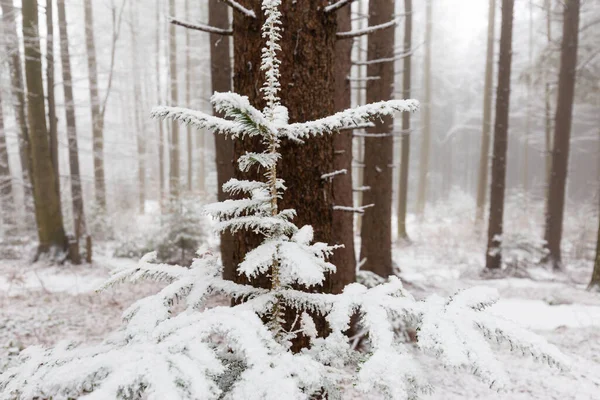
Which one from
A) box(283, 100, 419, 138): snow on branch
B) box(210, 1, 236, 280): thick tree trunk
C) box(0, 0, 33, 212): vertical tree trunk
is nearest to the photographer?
box(283, 100, 419, 138): snow on branch

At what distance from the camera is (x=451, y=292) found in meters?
7.50

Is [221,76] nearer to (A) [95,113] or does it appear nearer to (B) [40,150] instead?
(B) [40,150]

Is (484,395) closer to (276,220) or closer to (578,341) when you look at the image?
(578,341)

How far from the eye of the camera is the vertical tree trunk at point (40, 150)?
28.6 ft

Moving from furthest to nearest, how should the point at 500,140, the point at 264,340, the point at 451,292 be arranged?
the point at 500,140, the point at 451,292, the point at 264,340

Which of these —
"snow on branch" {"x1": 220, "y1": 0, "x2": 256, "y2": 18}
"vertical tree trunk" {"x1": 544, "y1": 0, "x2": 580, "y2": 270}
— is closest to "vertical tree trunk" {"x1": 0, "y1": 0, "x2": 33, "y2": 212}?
"snow on branch" {"x1": 220, "y1": 0, "x2": 256, "y2": 18}

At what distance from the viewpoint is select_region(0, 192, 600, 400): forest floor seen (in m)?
4.21

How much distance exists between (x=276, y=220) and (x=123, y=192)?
19.1 meters

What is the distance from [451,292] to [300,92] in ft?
21.7

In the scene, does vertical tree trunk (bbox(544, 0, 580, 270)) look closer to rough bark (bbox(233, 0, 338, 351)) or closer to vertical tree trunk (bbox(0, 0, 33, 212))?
rough bark (bbox(233, 0, 338, 351))

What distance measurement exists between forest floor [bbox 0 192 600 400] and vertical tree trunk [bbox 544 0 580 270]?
2.40 ft

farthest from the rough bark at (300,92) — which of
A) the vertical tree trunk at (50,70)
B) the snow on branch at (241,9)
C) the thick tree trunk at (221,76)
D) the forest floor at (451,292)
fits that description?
the vertical tree trunk at (50,70)

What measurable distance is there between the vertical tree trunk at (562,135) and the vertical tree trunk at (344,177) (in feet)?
28.9

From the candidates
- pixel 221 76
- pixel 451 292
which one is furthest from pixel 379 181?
pixel 221 76
